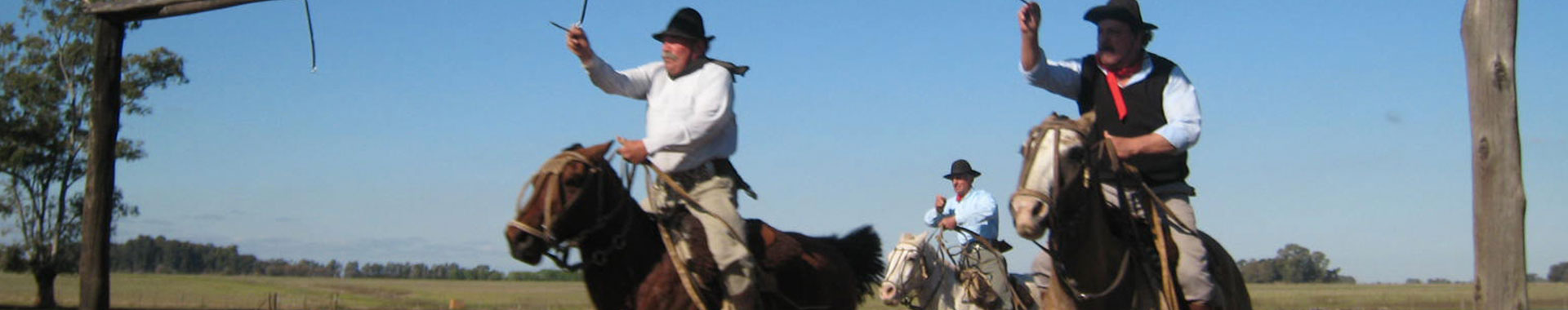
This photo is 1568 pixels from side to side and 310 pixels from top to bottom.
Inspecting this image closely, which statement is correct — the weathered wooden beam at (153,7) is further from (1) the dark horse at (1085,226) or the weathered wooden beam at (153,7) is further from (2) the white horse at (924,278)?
(2) the white horse at (924,278)

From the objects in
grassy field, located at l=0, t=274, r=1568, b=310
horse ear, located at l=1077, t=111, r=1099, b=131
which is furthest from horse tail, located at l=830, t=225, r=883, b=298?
grassy field, located at l=0, t=274, r=1568, b=310

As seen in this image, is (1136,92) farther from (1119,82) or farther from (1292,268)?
(1292,268)

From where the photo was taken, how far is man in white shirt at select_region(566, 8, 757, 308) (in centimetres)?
813

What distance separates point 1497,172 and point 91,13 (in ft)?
30.4

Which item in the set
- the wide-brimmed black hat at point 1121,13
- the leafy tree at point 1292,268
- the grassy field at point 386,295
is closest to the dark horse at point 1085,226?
the wide-brimmed black hat at point 1121,13

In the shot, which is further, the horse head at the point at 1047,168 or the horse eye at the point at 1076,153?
the horse eye at the point at 1076,153

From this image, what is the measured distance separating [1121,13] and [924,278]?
748 cm

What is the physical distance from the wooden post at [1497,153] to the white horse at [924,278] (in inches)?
283

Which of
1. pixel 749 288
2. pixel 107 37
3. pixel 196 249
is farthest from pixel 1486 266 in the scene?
pixel 196 249

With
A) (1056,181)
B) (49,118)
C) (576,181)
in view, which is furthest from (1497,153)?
(49,118)

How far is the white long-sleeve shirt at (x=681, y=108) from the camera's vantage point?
321 inches

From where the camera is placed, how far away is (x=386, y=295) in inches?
2498

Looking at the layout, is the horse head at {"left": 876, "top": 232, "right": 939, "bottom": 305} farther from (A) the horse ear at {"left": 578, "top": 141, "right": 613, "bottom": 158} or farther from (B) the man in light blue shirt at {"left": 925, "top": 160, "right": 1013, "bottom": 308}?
(A) the horse ear at {"left": 578, "top": 141, "right": 613, "bottom": 158}

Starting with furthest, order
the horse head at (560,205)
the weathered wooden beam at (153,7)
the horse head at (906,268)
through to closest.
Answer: the horse head at (906,268), the weathered wooden beam at (153,7), the horse head at (560,205)
